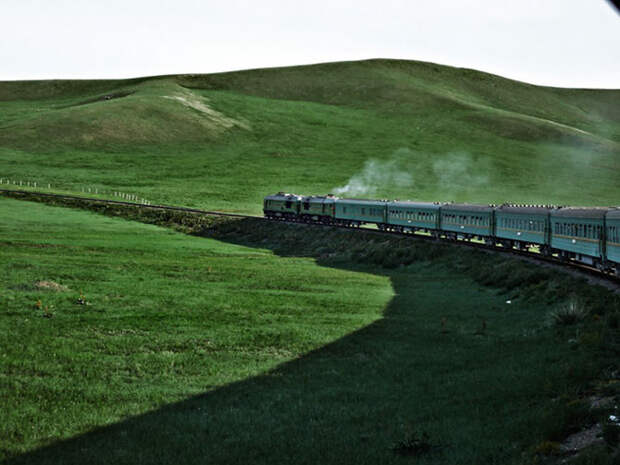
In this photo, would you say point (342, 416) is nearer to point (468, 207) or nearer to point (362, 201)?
point (468, 207)

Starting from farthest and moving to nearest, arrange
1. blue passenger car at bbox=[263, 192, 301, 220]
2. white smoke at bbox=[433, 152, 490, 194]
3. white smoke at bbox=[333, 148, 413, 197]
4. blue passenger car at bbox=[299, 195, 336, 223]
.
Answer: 1. white smoke at bbox=[433, 152, 490, 194]
2. white smoke at bbox=[333, 148, 413, 197]
3. blue passenger car at bbox=[263, 192, 301, 220]
4. blue passenger car at bbox=[299, 195, 336, 223]

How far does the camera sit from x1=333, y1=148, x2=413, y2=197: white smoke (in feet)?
419

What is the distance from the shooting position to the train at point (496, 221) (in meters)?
31.8

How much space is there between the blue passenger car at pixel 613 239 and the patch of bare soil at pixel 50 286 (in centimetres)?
2098

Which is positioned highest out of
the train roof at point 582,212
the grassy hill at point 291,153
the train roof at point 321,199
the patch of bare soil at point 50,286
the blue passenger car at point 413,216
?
the grassy hill at point 291,153

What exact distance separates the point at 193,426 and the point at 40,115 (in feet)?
541

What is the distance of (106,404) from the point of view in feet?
57.1

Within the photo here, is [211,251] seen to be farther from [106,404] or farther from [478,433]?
[478,433]

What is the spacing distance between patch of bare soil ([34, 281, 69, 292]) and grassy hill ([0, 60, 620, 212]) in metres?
67.7

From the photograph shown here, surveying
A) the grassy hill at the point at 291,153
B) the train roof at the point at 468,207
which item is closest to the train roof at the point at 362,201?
the train roof at the point at 468,207

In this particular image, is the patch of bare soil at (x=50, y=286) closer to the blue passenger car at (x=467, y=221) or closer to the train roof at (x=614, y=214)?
the train roof at (x=614, y=214)

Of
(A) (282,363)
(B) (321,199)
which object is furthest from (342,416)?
(B) (321,199)

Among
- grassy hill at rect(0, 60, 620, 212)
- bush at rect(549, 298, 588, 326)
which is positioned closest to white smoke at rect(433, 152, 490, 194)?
grassy hill at rect(0, 60, 620, 212)

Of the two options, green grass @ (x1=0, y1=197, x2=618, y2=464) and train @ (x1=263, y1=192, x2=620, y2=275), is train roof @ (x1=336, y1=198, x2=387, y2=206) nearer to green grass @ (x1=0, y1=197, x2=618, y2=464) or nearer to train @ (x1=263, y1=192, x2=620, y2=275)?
train @ (x1=263, y1=192, x2=620, y2=275)
